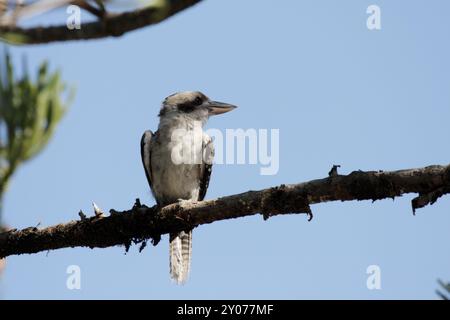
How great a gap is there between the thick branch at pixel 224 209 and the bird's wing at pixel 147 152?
6.08 ft

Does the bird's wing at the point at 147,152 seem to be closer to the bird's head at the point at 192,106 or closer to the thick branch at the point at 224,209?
the bird's head at the point at 192,106

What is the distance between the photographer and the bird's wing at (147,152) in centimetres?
840

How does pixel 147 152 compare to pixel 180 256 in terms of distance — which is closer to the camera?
pixel 180 256

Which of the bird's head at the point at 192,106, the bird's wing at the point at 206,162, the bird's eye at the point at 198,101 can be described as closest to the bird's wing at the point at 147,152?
the bird's head at the point at 192,106

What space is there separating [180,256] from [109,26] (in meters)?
5.65

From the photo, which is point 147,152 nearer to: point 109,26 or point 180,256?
point 180,256

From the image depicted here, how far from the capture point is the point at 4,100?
7.67 feet

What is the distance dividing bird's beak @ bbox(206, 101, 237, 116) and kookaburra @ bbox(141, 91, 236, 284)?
30cm

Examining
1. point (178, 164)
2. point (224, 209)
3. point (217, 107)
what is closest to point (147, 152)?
point (178, 164)

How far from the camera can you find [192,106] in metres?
8.88
